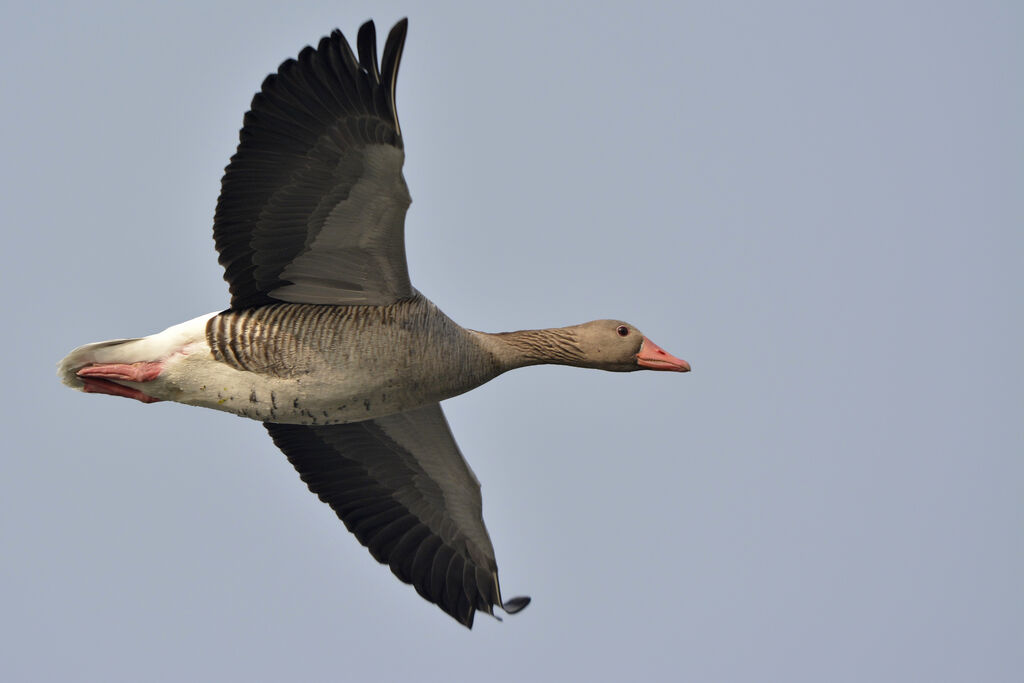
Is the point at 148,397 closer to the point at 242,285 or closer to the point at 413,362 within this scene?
the point at 242,285

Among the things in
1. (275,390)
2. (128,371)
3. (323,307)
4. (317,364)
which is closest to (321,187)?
(323,307)

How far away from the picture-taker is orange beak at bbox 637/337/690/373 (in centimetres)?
1160

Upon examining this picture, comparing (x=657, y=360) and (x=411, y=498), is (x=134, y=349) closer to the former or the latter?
(x=411, y=498)

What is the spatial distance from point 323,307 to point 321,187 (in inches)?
45.4

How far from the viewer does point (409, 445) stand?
12.4 m

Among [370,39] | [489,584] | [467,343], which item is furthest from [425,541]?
[370,39]

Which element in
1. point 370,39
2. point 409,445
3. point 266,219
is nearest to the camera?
point 370,39

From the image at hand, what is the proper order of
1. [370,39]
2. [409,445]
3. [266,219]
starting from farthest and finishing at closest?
1. [409,445]
2. [266,219]
3. [370,39]

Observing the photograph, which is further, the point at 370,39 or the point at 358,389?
the point at 358,389

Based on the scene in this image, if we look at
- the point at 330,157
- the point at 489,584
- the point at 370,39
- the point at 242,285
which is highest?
the point at 370,39

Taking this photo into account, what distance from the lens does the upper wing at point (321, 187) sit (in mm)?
9703

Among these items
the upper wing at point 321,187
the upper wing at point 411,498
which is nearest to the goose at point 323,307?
the upper wing at point 321,187

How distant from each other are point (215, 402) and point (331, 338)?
111 cm

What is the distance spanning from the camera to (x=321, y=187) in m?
10.1
